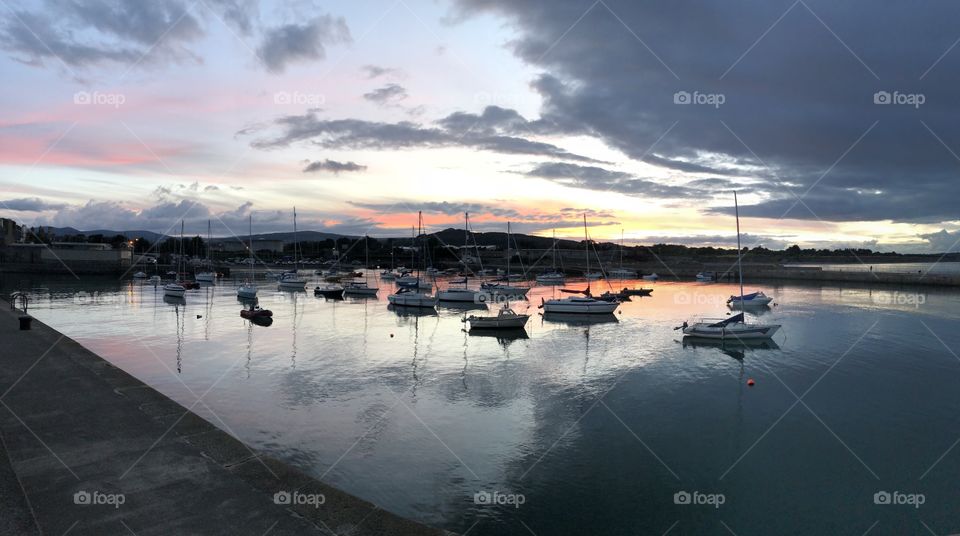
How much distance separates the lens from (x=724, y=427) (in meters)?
17.9

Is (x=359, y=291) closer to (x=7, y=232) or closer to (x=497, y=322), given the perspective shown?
(x=497, y=322)

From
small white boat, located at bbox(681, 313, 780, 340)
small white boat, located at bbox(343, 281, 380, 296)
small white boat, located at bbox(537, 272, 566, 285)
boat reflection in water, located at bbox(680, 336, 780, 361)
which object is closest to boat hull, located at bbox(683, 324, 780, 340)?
small white boat, located at bbox(681, 313, 780, 340)

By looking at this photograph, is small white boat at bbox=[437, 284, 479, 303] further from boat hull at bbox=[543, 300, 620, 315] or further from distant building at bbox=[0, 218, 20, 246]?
distant building at bbox=[0, 218, 20, 246]

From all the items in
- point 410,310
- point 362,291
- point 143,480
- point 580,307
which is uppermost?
point 143,480

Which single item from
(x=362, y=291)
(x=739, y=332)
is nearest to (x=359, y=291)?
(x=362, y=291)

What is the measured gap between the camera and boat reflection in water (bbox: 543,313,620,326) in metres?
46.3

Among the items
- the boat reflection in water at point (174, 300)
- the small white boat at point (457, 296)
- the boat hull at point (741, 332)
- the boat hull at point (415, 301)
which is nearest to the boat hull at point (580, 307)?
the boat hull at point (415, 301)

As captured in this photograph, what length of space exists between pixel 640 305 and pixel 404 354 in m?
39.9

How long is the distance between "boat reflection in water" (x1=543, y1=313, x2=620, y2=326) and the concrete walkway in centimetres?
3696

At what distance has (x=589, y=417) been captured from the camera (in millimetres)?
18719

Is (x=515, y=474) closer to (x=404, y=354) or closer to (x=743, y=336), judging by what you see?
(x=404, y=354)

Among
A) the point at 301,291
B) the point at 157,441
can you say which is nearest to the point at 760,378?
the point at 157,441

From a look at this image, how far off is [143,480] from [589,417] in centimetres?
1386

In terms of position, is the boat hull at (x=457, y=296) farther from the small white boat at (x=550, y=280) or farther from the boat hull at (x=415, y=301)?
the small white boat at (x=550, y=280)
